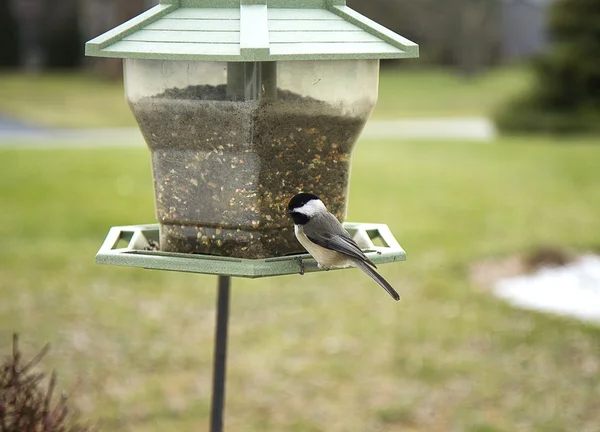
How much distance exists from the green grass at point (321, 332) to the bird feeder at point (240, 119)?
3144 mm

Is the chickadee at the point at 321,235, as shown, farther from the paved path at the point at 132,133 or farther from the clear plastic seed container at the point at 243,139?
the paved path at the point at 132,133

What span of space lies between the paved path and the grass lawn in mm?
876

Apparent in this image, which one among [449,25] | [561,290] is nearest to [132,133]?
[561,290]

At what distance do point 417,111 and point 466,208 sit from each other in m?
14.8

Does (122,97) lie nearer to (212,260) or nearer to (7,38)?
(7,38)

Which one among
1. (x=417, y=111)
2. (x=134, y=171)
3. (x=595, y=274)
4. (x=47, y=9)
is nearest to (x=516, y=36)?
(x=417, y=111)

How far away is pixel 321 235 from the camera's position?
3.18 metres

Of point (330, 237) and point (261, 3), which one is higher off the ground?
point (261, 3)

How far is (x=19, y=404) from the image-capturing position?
319 centimetres

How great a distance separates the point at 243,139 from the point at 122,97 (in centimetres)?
2540

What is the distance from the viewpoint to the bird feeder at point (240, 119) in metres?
3.12

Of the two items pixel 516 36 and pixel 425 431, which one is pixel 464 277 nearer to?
pixel 425 431

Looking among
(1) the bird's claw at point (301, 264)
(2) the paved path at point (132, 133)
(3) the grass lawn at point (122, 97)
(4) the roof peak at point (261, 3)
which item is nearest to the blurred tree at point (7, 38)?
(3) the grass lawn at point (122, 97)

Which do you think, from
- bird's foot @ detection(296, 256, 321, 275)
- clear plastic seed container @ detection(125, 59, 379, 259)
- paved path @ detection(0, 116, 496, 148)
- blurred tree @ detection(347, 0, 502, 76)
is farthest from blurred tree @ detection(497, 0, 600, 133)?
bird's foot @ detection(296, 256, 321, 275)
